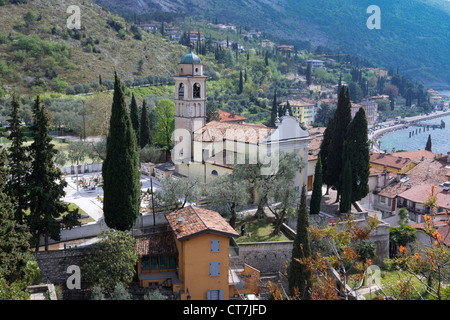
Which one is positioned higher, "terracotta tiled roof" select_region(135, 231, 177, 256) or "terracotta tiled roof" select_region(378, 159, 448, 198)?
"terracotta tiled roof" select_region(135, 231, 177, 256)

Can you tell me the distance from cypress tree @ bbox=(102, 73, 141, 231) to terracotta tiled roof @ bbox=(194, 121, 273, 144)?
1214 centimetres

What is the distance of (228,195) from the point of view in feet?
85.3

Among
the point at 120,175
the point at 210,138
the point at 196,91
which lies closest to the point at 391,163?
the point at 210,138

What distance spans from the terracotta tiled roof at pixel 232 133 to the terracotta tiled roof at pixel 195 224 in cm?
1076

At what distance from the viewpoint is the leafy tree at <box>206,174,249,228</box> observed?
2603 centimetres

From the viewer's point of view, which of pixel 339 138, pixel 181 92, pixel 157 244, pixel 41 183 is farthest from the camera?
pixel 181 92

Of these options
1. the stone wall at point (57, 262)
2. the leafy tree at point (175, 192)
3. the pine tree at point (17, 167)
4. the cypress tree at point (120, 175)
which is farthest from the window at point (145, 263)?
the pine tree at point (17, 167)

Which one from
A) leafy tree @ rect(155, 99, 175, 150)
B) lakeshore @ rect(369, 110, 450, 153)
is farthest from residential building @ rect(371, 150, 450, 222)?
lakeshore @ rect(369, 110, 450, 153)

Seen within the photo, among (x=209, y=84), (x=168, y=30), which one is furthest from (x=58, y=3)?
(x=168, y=30)

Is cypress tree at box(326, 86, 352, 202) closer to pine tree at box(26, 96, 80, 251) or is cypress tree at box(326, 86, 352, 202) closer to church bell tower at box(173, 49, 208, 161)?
church bell tower at box(173, 49, 208, 161)

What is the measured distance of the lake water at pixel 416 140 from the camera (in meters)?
111

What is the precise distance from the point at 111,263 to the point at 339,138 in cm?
2096

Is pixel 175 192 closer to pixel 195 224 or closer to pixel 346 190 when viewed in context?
pixel 195 224

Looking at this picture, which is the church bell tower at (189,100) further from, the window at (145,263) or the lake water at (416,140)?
the lake water at (416,140)
